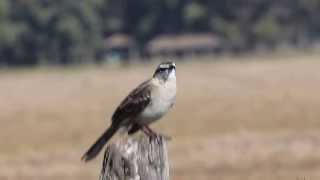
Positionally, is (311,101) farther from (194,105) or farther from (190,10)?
(190,10)

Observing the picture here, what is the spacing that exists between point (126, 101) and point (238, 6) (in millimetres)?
106780

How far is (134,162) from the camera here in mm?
4465

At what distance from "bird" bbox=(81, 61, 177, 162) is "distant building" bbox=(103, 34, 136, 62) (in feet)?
357

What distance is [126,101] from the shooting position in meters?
6.21

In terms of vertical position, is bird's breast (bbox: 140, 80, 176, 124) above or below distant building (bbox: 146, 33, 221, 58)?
below

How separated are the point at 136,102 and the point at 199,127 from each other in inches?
955

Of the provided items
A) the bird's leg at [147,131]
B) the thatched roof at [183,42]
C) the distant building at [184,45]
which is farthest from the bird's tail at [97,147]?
the thatched roof at [183,42]

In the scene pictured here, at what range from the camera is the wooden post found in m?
4.43

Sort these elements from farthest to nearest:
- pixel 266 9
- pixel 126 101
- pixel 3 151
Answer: pixel 266 9, pixel 3 151, pixel 126 101

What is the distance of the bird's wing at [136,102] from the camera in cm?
607

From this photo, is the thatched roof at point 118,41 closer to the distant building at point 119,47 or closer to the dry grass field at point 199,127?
the distant building at point 119,47

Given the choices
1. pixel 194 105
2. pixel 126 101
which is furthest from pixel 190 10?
pixel 126 101

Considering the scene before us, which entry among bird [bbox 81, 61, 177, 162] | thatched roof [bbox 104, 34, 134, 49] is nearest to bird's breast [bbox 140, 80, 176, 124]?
bird [bbox 81, 61, 177, 162]

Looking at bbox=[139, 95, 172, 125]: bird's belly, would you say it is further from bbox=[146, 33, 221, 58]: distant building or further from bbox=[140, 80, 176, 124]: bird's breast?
bbox=[146, 33, 221, 58]: distant building
